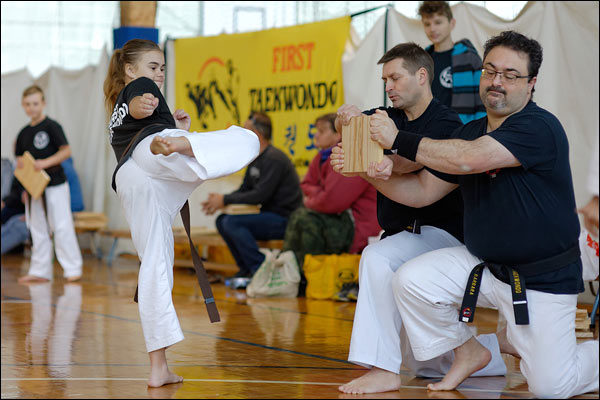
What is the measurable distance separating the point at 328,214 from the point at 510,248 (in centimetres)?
338

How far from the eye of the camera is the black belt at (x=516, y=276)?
9.18 feet

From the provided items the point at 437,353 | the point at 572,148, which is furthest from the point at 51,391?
the point at 572,148

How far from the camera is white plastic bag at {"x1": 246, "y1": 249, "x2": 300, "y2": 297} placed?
6.11 m

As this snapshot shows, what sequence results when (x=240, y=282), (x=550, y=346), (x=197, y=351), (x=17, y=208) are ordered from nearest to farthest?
1. (x=550, y=346)
2. (x=197, y=351)
3. (x=240, y=282)
4. (x=17, y=208)

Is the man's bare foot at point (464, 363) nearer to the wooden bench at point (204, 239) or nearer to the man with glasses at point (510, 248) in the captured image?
the man with glasses at point (510, 248)

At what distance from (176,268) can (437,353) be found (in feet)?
19.1

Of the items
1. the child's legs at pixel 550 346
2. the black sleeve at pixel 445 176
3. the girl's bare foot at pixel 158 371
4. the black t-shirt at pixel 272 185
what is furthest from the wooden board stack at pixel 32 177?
the child's legs at pixel 550 346

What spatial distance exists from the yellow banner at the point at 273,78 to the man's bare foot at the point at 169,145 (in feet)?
12.7

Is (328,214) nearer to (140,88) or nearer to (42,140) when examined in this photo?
(42,140)

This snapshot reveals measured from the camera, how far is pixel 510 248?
2828 mm

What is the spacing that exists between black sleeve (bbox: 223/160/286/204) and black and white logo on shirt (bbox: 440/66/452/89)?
218 centimetres

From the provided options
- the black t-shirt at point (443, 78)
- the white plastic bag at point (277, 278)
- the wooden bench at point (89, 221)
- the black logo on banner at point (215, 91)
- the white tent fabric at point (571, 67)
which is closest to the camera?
the black t-shirt at point (443, 78)

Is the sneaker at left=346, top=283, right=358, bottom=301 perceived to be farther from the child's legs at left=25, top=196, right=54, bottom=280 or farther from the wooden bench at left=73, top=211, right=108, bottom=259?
the wooden bench at left=73, top=211, right=108, bottom=259

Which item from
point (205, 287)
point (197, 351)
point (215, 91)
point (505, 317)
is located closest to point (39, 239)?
point (215, 91)
